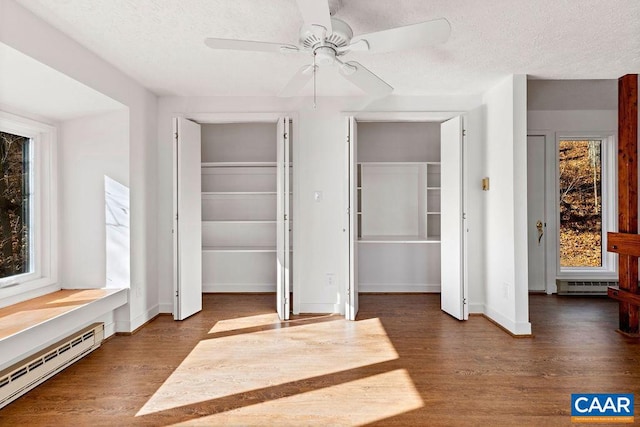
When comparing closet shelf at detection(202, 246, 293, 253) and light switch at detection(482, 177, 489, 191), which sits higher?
light switch at detection(482, 177, 489, 191)

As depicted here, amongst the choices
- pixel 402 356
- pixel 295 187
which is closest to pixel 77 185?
pixel 295 187

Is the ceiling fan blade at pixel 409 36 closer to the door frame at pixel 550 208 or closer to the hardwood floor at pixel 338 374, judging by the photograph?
the hardwood floor at pixel 338 374

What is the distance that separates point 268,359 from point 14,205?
2.48m

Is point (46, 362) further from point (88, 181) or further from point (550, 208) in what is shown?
point (550, 208)

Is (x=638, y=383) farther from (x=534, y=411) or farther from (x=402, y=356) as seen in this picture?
(x=402, y=356)

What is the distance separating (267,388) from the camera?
2.46 meters

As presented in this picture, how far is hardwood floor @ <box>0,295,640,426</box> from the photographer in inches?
84.7

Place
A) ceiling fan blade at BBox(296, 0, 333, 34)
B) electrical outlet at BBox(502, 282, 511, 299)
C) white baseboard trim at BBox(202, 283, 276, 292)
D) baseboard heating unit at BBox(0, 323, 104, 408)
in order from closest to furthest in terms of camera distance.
A: ceiling fan blade at BBox(296, 0, 333, 34)
baseboard heating unit at BBox(0, 323, 104, 408)
electrical outlet at BBox(502, 282, 511, 299)
white baseboard trim at BBox(202, 283, 276, 292)

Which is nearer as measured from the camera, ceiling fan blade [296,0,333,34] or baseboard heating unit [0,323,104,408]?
ceiling fan blade [296,0,333,34]

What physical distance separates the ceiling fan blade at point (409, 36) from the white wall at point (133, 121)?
6.55 feet

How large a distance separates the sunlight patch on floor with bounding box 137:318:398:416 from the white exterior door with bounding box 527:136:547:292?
8.61 feet

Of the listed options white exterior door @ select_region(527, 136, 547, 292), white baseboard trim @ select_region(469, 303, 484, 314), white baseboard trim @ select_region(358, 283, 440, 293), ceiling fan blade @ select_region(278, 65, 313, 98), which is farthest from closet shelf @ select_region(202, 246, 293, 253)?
white exterior door @ select_region(527, 136, 547, 292)

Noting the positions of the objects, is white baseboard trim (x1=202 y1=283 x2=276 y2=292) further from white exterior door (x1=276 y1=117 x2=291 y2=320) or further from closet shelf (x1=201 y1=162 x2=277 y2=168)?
closet shelf (x1=201 y1=162 x2=277 y2=168)

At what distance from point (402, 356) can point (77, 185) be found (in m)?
3.28
